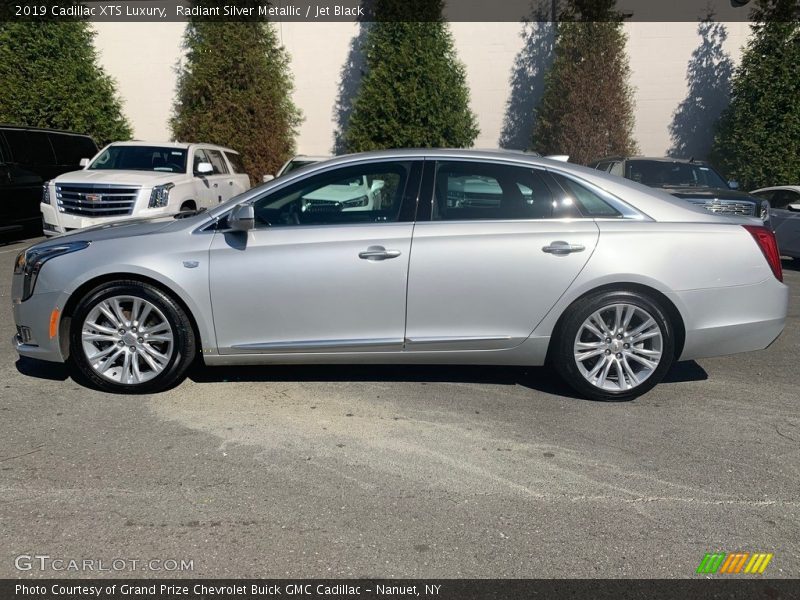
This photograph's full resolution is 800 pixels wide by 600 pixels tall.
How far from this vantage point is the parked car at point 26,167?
1222 centimetres

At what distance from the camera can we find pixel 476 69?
18625 millimetres

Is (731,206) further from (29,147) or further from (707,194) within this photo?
(29,147)

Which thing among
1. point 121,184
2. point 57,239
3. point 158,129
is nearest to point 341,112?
point 158,129

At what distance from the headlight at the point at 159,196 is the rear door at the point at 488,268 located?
6793 millimetres

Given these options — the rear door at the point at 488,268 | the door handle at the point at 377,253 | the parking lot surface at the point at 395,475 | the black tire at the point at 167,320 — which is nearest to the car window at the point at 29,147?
the parking lot surface at the point at 395,475

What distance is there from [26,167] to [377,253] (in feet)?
34.1

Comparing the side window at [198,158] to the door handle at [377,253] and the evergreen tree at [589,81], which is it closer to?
the door handle at [377,253]

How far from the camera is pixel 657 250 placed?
189 inches

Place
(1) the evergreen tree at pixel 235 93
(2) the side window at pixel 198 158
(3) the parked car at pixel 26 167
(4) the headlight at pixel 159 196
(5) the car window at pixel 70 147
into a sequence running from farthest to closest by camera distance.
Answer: (1) the evergreen tree at pixel 235 93
(5) the car window at pixel 70 147
(3) the parked car at pixel 26 167
(2) the side window at pixel 198 158
(4) the headlight at pixel 159 196

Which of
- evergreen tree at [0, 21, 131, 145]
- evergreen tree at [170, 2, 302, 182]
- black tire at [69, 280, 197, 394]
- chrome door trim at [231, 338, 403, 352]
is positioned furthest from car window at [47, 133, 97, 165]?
chrome door trim at [231, 338, 403, 352]

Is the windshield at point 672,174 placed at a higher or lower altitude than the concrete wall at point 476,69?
lower

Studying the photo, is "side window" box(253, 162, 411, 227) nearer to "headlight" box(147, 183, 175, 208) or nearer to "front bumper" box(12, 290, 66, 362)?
"front bumper" box(12, 290, 66, 362)

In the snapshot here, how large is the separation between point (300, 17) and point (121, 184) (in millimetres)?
10135

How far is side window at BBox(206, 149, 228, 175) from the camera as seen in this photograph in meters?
13.0
